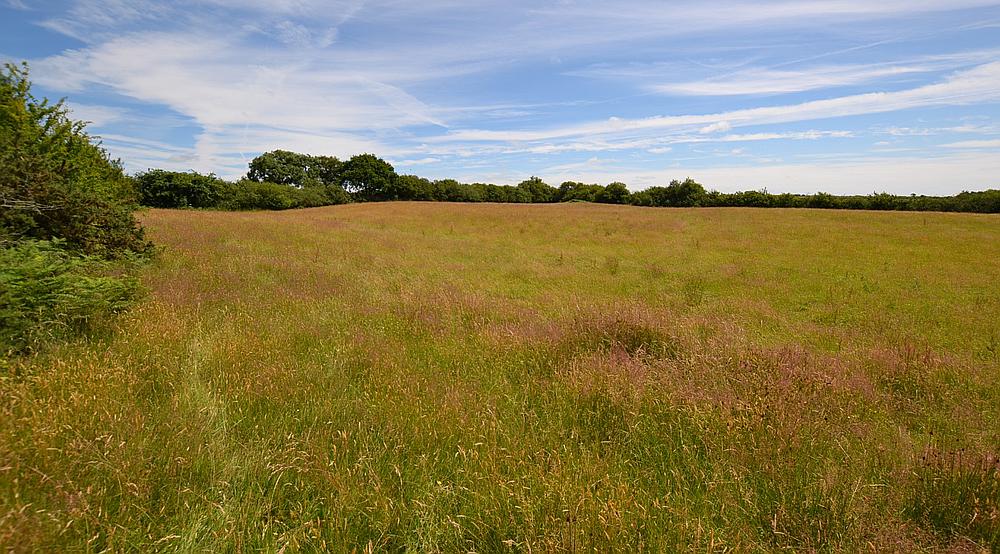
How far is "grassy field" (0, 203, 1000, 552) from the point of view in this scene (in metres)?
2.74

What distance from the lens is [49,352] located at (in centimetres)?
458

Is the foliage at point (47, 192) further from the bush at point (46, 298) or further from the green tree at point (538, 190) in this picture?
the green tree at point (538, 190)

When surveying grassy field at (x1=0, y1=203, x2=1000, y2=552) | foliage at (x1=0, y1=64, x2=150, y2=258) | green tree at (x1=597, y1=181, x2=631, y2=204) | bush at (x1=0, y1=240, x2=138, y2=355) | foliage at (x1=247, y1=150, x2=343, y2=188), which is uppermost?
foliage at (x1=247, y1=150, x2=343, y2=188)

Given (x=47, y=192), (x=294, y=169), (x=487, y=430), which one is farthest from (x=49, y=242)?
(x=294, y=169)

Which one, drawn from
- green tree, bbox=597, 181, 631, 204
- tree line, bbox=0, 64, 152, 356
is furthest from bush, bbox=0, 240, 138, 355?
green tree, bbox=597, 181, 631, 204

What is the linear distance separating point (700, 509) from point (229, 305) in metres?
7.90

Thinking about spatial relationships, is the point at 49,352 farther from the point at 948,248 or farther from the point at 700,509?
the point at 948,248

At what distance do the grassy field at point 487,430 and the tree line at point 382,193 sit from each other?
122 feet

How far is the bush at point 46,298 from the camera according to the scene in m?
4.49

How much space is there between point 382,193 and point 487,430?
71.4 metres

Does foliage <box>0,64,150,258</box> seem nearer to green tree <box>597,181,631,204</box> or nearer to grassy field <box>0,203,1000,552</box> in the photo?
grassy field <box>0,203,1000,552</box>

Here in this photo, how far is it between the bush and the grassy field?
0.31 m

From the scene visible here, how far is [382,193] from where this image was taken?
70938mm

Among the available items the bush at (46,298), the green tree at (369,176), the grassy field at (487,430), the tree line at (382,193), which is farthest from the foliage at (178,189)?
the bush at (46,298)
